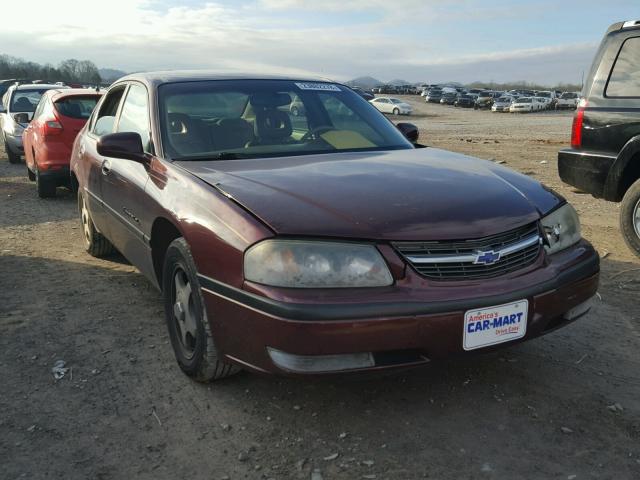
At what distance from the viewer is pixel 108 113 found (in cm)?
501

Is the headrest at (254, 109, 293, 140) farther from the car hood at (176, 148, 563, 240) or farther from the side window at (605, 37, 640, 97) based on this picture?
the side window at (605, 37, 640, 97)

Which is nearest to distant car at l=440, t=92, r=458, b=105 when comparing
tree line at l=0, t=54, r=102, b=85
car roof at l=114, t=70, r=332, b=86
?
tree line at l=0, t=54, r=102, b=85

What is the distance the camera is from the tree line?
7450 cm

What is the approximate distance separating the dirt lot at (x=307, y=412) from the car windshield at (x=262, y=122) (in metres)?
1.27

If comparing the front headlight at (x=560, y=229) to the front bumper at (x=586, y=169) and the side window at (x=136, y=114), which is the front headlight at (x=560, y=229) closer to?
the side window at (x=136, y=114)

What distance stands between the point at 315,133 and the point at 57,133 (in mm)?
5808

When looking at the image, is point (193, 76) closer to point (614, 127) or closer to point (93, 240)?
point (93, 240)

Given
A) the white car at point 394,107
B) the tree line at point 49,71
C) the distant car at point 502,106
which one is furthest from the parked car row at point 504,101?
the tree line at point 49,71

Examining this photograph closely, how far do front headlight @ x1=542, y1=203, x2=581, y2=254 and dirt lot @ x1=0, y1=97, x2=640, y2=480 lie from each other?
73 centimetres

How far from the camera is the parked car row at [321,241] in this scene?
250 centimetres

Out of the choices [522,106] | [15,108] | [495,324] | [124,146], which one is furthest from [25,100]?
[522,106]

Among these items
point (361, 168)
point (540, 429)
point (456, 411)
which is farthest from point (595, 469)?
point (361, 168)

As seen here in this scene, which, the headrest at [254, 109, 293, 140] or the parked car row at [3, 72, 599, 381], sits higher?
the headrest at [254, 109, 293, 140]

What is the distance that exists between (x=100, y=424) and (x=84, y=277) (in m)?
2.50
